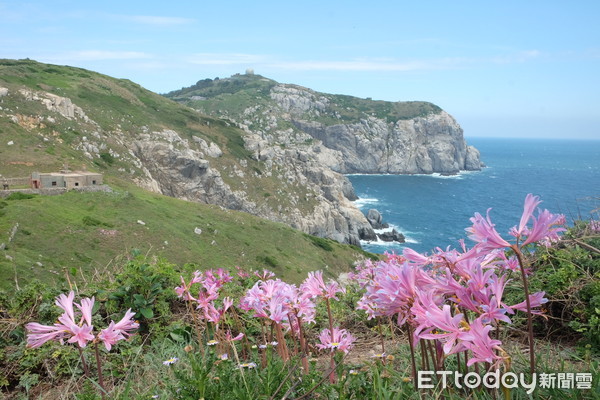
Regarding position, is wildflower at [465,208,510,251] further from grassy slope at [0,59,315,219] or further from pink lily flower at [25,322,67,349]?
grassy slope at [0,59,315,219]

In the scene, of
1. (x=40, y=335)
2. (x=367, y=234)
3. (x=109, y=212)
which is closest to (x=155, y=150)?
(x=109, y=212)

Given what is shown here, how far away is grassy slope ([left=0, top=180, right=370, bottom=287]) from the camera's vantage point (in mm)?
23859

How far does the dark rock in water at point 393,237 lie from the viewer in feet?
227

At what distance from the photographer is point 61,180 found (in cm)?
3375

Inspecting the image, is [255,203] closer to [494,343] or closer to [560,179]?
[494,343]

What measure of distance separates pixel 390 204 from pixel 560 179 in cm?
6287

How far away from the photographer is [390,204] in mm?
95062

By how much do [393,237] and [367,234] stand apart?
489 centimetres

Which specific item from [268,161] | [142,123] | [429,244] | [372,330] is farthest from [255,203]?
[372,330]

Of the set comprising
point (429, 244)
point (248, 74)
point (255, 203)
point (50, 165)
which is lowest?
point (429, 244)

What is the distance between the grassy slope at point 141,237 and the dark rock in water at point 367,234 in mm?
21226

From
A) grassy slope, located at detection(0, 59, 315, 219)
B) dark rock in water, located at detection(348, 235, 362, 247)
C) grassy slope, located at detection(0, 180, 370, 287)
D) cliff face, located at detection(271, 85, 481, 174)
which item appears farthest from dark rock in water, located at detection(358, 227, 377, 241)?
cliff face, located at detection(271, 85, 481, 174)

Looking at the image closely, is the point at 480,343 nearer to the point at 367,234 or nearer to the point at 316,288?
the point at 316,288

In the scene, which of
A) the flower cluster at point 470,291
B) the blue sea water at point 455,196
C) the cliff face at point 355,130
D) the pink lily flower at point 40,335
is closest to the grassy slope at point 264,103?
the cliff face at point 355,130
